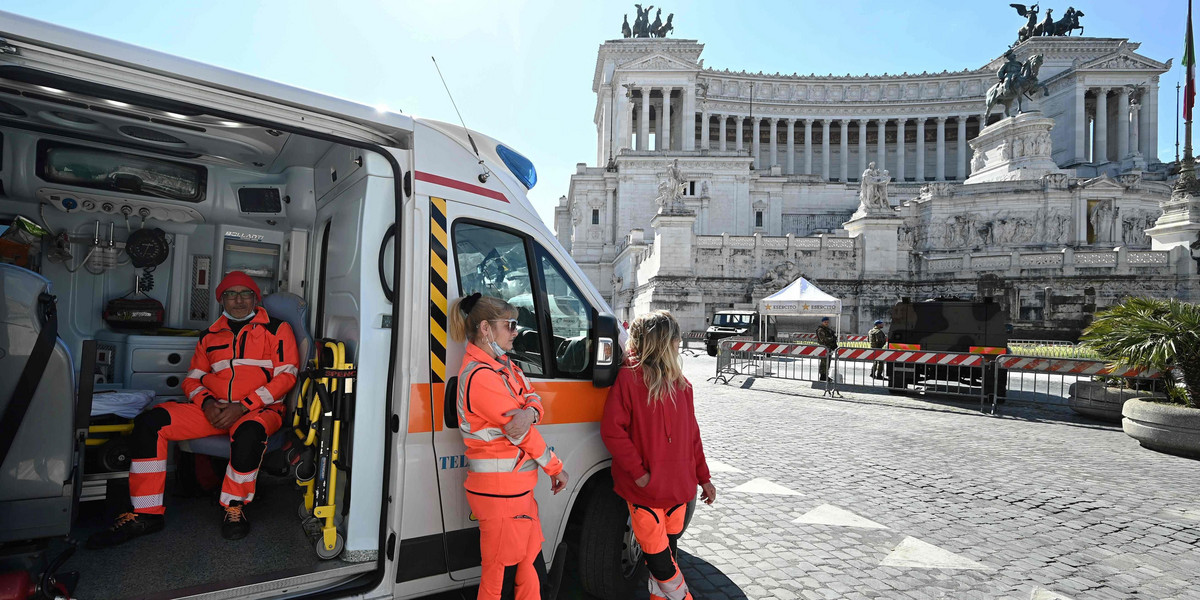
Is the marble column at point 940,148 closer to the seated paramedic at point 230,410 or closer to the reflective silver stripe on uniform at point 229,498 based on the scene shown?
the seated paramedic at point 230,410

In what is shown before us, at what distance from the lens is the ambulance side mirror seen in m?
3.50

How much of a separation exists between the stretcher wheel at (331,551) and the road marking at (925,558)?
3.66 meters

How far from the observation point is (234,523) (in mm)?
3656

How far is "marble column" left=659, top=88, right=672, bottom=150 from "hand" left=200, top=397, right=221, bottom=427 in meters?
63.0

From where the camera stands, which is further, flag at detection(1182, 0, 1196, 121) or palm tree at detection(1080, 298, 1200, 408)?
flag at detection(1182, 0, 1196, 121)

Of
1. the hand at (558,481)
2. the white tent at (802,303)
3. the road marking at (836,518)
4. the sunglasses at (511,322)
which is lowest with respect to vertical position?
the road marking at (836,518)

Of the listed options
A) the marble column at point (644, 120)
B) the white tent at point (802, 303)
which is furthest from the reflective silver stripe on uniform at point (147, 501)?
the marble column at point (644, 120)

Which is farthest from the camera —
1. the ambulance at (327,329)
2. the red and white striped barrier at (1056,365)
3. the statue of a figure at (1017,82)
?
the statue of a figure at (1017,82)

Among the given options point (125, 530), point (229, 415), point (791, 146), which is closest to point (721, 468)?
point (229, 415)

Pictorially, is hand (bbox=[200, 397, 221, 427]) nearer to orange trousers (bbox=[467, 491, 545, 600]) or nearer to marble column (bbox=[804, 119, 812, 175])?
orange trousers (bbox=[467, 491, 545, 600])

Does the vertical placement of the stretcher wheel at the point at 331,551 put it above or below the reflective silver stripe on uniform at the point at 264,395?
below

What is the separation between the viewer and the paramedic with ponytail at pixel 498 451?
9.44 feet

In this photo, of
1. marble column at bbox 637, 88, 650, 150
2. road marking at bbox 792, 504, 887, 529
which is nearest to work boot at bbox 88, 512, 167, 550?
road marking at bbox 792, 504, 887, 529

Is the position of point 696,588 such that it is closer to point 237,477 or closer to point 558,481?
point 558,481
